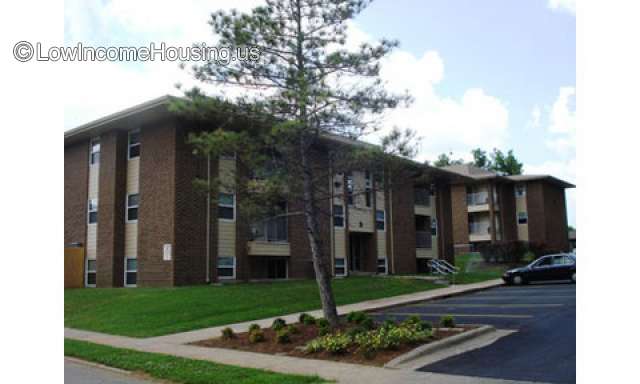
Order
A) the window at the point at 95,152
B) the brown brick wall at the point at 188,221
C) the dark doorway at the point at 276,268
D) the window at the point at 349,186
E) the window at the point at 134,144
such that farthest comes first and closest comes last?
the window at the point at 95,152 → the dark doorway at the point at 276,268 → the window at the point at 134,144 → the brown brick wall at the point at 188,221 → the window at the point at 349,186

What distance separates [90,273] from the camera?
25.5 metres

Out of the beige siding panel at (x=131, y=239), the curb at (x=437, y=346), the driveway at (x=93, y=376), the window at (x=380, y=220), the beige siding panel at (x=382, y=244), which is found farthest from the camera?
the window at (x=380, y=220)

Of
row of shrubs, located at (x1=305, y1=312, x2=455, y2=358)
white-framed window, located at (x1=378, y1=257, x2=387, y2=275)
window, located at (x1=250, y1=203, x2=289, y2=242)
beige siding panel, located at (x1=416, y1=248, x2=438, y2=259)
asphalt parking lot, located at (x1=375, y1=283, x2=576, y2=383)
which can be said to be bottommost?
asphalt parking lot, located at (x1=375, y1=283, x2=576, y2=383)

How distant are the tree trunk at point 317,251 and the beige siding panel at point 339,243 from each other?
49.6ft

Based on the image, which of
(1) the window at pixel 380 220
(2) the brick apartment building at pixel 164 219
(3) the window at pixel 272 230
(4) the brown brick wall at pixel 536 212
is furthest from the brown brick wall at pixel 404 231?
(4) the brown brick wall at pixel 536 212

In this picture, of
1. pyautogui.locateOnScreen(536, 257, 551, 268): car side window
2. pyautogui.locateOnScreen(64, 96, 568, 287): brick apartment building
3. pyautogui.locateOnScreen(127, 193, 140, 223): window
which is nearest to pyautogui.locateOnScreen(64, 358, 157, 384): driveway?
pyautogui.locateOnScreen(64, 96, 568, 287): brick apartment building

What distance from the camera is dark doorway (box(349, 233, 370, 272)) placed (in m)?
31.2

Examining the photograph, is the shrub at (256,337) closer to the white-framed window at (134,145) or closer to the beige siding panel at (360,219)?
the white-framed window at (134,145)

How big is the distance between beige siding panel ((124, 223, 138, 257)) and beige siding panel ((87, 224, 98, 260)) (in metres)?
1.73

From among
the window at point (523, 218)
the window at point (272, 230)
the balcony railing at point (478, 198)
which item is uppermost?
the balcony railing at point (478, 198)

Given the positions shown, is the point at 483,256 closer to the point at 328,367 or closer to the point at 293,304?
the point at 293,304

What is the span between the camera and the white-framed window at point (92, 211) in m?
25.7

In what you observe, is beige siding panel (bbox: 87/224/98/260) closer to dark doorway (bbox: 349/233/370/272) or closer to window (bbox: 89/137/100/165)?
window (bbox: 89/137/100/165)

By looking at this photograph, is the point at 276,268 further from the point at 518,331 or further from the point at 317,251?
the point at 518,331
